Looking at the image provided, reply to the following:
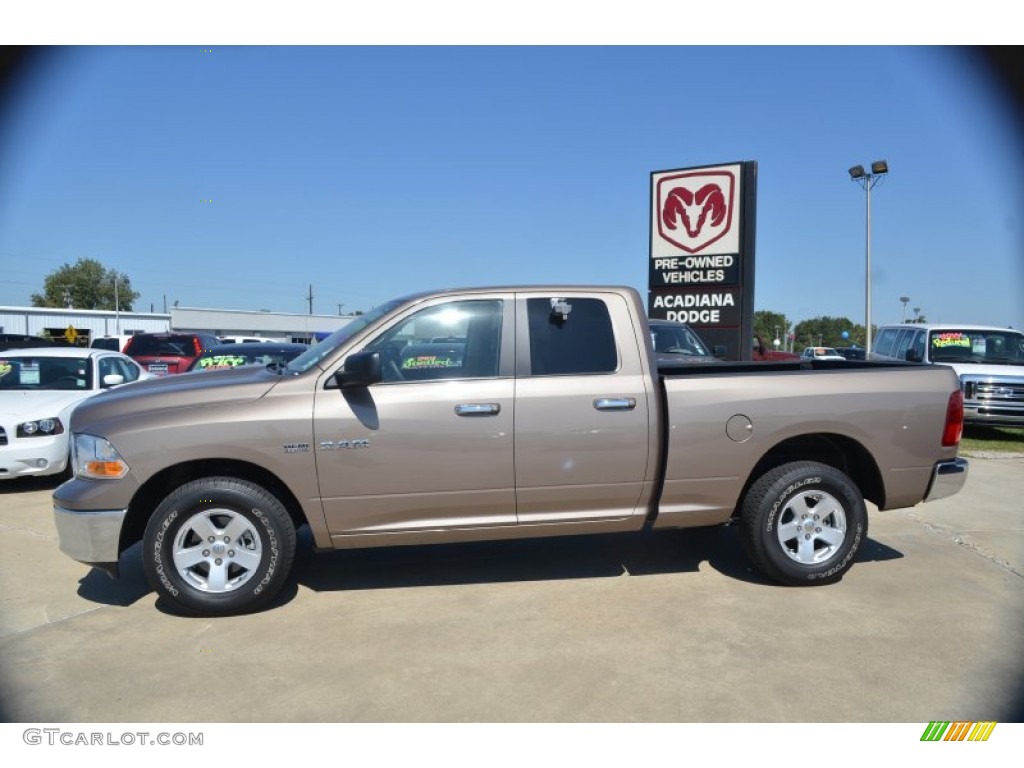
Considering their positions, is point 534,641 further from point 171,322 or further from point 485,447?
→ point 171,322

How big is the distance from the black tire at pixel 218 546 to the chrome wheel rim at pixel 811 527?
3182 mm

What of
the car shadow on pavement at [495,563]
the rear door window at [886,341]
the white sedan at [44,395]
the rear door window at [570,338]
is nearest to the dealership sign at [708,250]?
the rear door window at [886,341]

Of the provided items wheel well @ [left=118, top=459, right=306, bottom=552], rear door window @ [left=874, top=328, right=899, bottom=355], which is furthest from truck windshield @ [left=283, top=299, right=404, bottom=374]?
rear door window @ [left=874, top=328, right=899, bottom=355]

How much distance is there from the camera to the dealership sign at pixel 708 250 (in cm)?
1138

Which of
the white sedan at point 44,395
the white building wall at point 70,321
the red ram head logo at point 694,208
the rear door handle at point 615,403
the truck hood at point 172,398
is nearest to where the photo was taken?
the truck hood at point 172,398

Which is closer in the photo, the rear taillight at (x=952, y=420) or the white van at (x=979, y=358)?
the rear taillight at (x=952, y=420)

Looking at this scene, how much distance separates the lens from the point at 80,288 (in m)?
85.9

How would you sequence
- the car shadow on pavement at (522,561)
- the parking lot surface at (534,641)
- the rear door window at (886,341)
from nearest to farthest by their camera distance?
the parking lot surface at (534,641)
the car shadow on pavement at (522,561)
the rear door window at (886,341)

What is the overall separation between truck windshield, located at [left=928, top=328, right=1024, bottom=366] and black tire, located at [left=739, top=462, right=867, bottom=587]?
31.3ft

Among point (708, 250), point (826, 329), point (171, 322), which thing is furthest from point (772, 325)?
point (708, 250)

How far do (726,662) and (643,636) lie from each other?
0.48 m

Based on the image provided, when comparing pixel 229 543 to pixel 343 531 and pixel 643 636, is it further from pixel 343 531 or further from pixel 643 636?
pixel 643 636

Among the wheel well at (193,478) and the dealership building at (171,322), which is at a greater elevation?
the dealership building at (171,322)

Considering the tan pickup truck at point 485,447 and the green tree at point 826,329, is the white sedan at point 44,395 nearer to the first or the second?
the tan pickup truck at point 485,447
